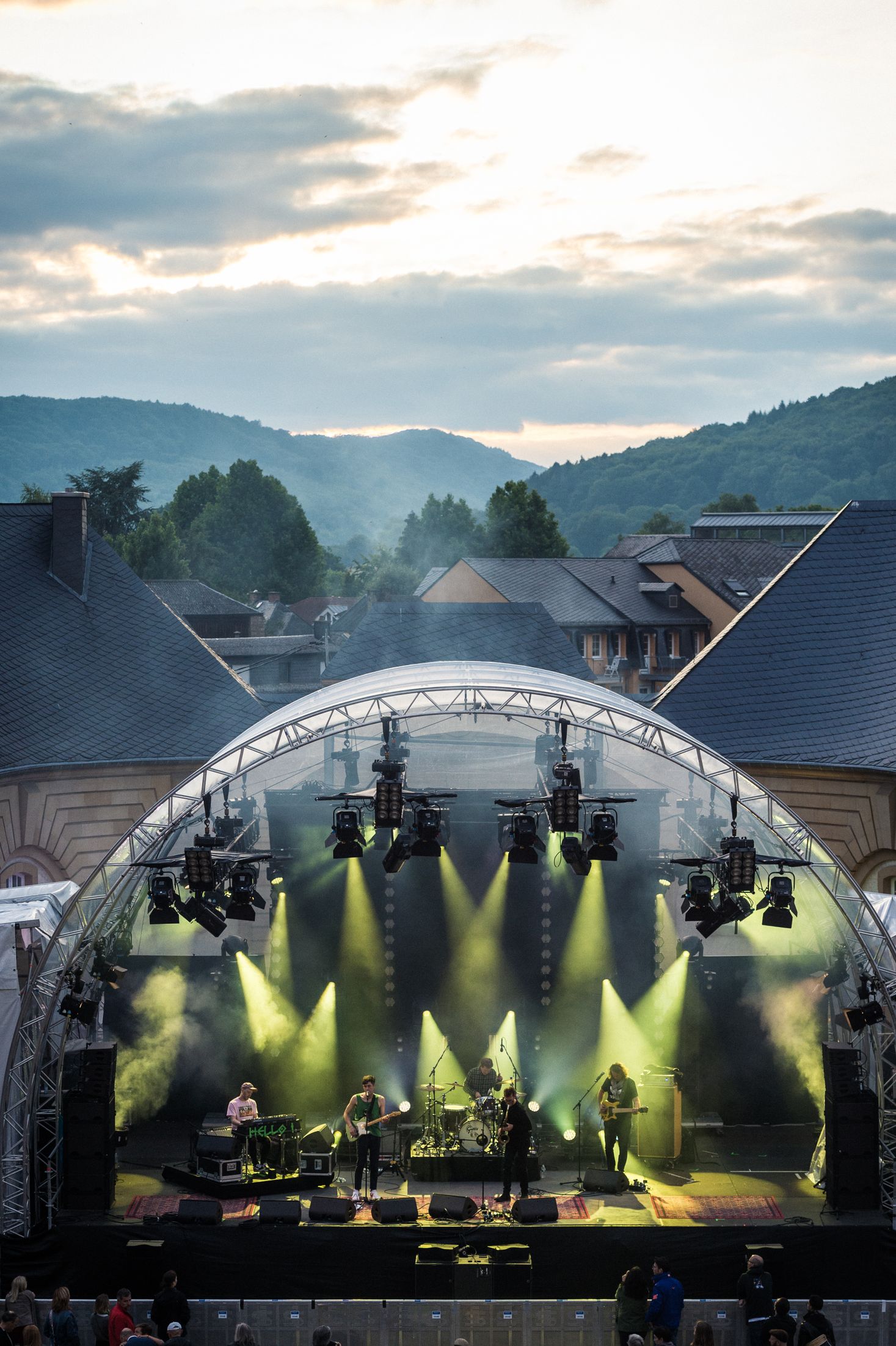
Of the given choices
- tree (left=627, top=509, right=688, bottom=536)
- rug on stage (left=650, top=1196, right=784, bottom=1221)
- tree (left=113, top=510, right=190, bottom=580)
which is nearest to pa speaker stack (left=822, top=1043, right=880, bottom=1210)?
rug on stage (left=650, top=1196, right=784, bottom=1221)

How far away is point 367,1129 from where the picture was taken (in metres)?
18.3

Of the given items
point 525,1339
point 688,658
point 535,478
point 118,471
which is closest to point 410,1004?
point 525,1339

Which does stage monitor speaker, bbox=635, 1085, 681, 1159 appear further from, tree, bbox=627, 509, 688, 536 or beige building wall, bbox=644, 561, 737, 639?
tree, bbox=627, 509, 688, 536

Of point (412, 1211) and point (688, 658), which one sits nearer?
point (412, 1211)

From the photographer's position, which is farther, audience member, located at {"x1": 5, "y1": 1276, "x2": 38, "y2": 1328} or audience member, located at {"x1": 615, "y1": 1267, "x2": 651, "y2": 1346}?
audience member, located at {"x1": 615, "y1": 1267, "x2": 651, "y2": 1346}

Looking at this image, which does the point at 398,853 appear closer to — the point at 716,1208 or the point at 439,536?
the point at 716,1208

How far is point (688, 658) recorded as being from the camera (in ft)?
237

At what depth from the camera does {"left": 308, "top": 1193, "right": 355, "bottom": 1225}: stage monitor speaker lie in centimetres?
1691

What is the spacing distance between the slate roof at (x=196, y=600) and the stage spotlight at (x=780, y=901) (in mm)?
64811

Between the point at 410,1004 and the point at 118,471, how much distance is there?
323ft

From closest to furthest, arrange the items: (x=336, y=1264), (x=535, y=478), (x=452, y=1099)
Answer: (x=336, y=1264)
(x=452, y=1099)
(x=535, y=478)

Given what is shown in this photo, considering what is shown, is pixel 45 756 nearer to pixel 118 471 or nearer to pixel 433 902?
pixel 433 902

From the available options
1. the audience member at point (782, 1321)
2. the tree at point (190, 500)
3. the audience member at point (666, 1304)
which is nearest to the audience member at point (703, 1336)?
the audience member at point (782, 1321)

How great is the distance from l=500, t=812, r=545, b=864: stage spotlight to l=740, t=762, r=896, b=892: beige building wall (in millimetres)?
6923
